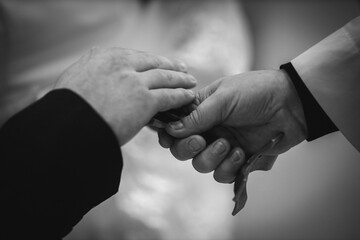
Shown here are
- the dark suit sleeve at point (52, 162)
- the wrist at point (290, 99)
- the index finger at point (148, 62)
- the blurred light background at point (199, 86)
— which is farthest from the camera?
the blurred light background at point (199, 86)

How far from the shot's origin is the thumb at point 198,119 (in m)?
0.67

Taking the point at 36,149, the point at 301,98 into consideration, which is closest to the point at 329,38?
the point at 301,98

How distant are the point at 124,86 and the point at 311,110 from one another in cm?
40

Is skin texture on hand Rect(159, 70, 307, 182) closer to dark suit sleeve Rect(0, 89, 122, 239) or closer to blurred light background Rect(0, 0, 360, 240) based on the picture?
dark suit sleeve Rect(0, 89, 122, 239)

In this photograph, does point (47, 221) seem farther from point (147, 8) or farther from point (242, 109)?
point (147, 8)

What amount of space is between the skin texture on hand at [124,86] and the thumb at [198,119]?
36 mm

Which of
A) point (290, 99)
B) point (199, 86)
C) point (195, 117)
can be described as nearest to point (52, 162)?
point (195, 117)

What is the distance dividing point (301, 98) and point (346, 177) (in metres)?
0.89

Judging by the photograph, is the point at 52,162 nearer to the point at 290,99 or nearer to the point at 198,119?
the point at 198,119

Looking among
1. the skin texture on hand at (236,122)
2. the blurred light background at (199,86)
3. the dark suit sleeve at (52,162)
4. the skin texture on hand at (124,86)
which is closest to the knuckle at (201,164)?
the skin texture on hand at (236,122)

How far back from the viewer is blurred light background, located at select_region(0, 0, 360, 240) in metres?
1.13

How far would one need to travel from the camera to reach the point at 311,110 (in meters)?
0.71

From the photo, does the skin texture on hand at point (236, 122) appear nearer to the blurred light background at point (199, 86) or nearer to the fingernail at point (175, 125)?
the fingernail at point (175, 125)

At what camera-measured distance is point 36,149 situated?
0.48 metres
